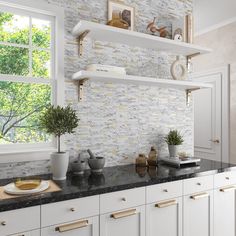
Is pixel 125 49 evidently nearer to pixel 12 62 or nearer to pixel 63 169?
pixel 12 62

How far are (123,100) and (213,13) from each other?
2131 mm

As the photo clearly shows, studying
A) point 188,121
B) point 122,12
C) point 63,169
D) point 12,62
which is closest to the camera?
point 63,169

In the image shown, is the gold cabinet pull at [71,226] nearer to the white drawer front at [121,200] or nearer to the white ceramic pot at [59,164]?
the white drawer front at [121,200]

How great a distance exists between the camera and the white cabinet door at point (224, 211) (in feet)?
7.04

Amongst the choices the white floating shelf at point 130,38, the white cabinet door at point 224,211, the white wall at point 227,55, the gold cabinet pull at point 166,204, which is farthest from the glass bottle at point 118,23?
the white wall at point 227,55

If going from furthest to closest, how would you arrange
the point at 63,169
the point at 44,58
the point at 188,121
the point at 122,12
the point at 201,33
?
the point at 201,33 < the point at 188,121 < the point at 122,12 < the point at 44,58 < the point at 63,169

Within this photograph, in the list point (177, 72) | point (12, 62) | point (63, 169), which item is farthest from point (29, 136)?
point (177, 72)

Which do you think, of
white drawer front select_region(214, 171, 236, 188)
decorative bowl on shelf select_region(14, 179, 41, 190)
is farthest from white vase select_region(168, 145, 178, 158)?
decorative bowl on shelf select_region(14, 179, 41, 190)

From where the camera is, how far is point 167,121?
102 inches

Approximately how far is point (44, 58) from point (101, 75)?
54 centimetres

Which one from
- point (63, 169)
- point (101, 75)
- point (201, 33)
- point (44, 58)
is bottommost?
point (63, 169)

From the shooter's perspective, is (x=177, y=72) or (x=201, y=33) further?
(x=201, y=33)

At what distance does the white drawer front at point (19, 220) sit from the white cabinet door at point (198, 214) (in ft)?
3.86

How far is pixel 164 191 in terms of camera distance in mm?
1835
